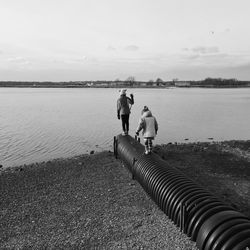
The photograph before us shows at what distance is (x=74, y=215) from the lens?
765cm

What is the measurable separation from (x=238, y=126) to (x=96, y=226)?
24873 millimetres

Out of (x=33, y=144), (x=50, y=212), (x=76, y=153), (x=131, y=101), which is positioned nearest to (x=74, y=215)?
(x=50, y=212)

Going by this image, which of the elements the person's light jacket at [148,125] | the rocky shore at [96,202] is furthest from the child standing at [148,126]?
the rocky shore at [96,202]

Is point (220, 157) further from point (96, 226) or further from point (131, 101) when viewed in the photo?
point (96, 226)

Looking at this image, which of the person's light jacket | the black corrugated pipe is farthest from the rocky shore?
the person's light jacket

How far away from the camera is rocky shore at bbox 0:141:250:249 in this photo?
250 inches

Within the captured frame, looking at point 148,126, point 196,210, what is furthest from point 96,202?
point 196,210

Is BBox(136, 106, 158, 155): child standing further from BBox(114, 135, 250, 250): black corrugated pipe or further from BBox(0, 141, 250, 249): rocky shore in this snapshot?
BBox(0, 141, 250, 249): rocky shore

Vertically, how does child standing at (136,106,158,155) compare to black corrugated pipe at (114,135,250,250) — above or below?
above

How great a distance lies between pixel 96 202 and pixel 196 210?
3.78m

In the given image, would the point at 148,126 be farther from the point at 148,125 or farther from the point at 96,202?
the point at 96,202

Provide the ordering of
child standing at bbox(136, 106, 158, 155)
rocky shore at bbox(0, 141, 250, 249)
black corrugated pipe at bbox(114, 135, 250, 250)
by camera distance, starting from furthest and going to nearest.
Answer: child standing at bbox(136, 106, 158, 155) → rocky shore at bbox(0, 141, 250, 249) → black corrugated pipe at bbox(114, 135, 250, 250)

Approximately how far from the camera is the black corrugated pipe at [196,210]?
4395 millimetres

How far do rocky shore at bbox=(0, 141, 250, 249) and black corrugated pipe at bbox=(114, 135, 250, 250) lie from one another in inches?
23.3
